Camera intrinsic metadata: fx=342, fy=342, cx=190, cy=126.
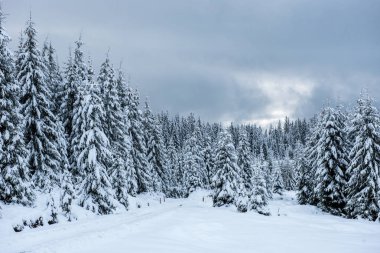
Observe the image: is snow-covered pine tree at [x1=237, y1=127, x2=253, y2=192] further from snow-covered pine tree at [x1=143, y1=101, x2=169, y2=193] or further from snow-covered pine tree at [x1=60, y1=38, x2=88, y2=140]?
snow-covered pine tree at [x1=60, y1=38, x2=88, y2=140]

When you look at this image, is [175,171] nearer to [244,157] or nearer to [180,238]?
[244,157]

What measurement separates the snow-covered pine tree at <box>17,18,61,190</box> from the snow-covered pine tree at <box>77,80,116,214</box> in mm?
3108

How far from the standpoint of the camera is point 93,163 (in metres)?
28.6

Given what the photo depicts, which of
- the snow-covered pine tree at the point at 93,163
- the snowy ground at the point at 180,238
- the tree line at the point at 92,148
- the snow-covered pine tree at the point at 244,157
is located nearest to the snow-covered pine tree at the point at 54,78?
the tree line at the point at 92,148

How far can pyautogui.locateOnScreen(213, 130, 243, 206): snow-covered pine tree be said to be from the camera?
3934 centimetres

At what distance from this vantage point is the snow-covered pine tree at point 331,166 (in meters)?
37.6

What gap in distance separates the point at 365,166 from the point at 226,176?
14537 millimetres

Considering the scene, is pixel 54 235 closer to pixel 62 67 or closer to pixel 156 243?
pixel 156 243

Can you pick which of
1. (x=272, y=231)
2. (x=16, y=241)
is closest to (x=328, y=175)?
(x=272, y=231)

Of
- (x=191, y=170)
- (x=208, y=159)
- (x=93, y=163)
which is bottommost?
(x=191, y=170)

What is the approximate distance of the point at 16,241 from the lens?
15.0 meters

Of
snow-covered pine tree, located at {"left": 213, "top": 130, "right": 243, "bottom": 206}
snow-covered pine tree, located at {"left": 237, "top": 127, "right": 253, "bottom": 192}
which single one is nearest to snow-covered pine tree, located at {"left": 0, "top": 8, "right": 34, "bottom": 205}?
snow-covered pine tree, located at {"left": 213, "top": 130, "right": 243, "bottom": 206}

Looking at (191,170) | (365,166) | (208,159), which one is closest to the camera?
(365,166)

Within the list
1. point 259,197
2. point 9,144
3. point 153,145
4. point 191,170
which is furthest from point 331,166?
point 9,144
